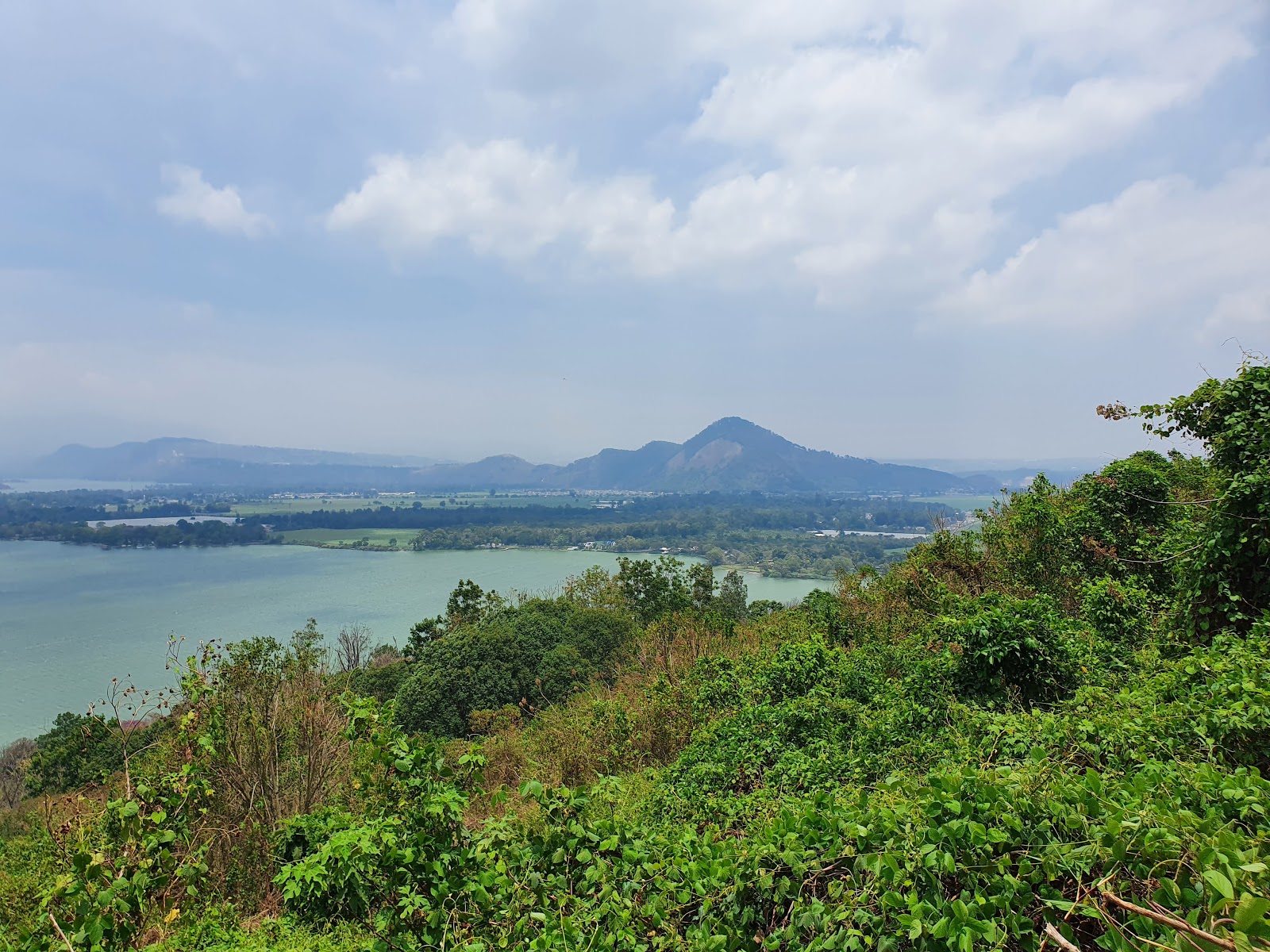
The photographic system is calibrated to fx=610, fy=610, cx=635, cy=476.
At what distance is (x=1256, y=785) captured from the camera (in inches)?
78.1

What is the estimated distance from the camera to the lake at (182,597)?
28562 mm

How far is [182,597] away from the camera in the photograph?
45438 millimetres

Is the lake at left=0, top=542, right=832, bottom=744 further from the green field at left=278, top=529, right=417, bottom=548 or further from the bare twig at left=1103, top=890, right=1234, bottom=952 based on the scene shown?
the bare twig at left=1103, top=890, right=1234, bottom=952

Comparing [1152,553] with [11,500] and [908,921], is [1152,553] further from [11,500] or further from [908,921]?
[11,500]

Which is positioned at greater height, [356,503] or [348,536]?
[356,503]

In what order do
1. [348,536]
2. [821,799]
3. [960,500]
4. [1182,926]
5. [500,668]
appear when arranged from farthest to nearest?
[960,500] < [348,536] < [500,668] < [821,799] < [1182,926]

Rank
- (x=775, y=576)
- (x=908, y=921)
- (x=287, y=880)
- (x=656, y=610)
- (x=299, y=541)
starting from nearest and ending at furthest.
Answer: (x=908, y=921), (x=287, y=880), (x=656, y=610), (x=775, y=576), (x=299, y=541)

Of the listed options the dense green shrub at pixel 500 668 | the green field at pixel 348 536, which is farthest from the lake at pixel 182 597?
the dense green shrub at pixel 500 668

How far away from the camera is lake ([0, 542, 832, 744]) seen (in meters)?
28.6

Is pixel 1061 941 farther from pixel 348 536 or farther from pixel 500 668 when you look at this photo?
pixel 348 536

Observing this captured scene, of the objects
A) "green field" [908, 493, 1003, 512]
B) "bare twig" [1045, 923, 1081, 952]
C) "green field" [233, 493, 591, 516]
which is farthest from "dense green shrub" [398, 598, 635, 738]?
"green field" [908, 493, 1003, 512]

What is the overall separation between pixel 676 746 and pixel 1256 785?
6333mm

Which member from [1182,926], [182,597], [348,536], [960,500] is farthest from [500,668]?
[960,500]

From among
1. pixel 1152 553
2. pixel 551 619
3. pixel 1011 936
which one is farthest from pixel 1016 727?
pixel 551 619
